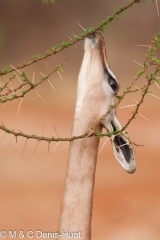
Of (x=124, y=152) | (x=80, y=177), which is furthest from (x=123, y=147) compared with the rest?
(x=80, y=177)

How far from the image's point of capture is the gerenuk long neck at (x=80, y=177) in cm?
299

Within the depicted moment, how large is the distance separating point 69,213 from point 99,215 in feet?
13.8

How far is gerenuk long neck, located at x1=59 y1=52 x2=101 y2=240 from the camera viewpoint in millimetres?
2988

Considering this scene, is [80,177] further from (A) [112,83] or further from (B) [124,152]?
(A) [112,83]

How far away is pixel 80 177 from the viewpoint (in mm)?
3016

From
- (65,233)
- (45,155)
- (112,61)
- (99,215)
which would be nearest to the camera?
(65,233)

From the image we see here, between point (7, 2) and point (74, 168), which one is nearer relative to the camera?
point (74, 168)

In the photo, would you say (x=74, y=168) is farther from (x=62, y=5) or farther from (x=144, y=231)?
(x=62, y=5)

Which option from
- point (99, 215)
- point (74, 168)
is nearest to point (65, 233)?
point (74, 168)

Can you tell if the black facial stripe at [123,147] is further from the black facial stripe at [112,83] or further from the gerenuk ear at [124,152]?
the black facial stripe at [112,83]

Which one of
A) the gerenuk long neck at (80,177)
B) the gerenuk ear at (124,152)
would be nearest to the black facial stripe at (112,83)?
the gerenuk long neck at (80,177)

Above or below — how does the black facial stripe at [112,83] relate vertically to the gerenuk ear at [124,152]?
above

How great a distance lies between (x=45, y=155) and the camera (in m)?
8.93

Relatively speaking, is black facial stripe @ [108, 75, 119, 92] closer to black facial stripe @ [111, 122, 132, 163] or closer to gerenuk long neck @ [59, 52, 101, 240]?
gerenuk long neck @ [59, 52, 101, 240]
